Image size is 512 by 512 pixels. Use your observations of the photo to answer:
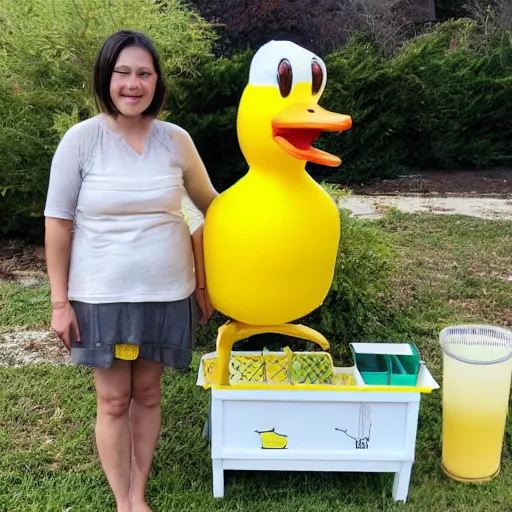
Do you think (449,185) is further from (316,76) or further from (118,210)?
(118,210)

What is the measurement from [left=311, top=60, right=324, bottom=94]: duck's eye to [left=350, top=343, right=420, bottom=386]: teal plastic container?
1058 millimetres

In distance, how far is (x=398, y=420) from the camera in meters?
2.24

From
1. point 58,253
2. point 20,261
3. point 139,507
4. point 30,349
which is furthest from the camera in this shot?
point 20,261

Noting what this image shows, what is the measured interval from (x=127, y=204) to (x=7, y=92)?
395 centimetres

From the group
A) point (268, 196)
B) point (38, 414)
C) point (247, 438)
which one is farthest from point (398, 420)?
point (38, 414)

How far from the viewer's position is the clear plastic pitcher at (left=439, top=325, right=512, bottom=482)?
2326 mm

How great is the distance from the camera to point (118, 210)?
182 centimetres

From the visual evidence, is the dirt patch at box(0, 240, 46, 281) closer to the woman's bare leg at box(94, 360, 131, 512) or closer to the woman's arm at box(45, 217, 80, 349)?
the woman's bare leg at box(94, 360, 131, 512)

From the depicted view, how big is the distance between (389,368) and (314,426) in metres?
0.37

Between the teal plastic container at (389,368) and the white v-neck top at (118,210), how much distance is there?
2.85 ft

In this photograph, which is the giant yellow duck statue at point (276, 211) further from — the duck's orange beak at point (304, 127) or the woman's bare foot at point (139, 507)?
the woman's bare foot at point (139, 507)

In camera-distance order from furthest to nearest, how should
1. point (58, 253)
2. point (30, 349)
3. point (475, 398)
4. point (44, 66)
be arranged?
point (44, 66)
point (30, 349)
point (475, 398)
point (58, 253)

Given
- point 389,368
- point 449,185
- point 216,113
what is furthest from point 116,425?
point 449,185

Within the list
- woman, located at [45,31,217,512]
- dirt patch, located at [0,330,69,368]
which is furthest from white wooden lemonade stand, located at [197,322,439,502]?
dirt patch, located at [0,330,69,368]
